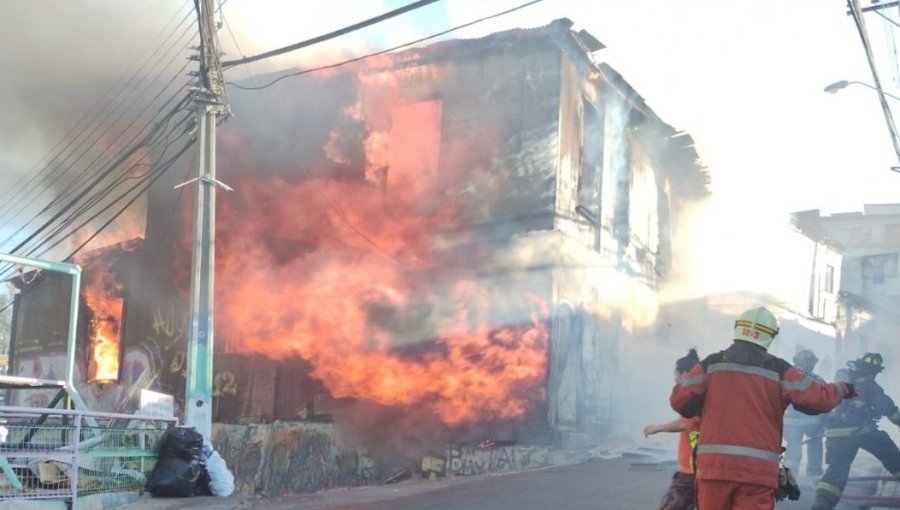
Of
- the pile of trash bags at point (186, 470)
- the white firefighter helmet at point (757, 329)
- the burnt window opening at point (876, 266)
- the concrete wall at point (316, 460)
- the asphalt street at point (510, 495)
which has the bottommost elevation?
the concrete wall at point (316, 460)

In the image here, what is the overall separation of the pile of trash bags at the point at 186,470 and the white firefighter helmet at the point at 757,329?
586 centimetres

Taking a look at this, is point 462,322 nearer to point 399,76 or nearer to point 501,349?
point 501,349

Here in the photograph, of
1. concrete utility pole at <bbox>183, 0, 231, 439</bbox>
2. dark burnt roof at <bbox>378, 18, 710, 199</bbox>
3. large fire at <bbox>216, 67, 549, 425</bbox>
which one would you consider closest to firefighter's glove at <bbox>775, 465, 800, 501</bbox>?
concrete utility pole at <bbox>183, 0, 231, 439</bbox>

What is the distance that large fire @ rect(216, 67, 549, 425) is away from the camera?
1465 centimetres

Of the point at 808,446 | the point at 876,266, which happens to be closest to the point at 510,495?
the point at 808,446

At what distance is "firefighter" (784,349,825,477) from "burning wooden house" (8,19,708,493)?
4679 millimetres

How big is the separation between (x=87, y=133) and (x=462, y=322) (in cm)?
938

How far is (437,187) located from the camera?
15.6 metres

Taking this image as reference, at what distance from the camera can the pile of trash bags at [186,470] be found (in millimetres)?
8062

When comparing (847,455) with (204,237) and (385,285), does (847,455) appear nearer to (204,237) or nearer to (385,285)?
(204,237)

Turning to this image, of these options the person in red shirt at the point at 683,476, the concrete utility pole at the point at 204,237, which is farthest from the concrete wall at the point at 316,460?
the person in red shirt at the point at 683,476

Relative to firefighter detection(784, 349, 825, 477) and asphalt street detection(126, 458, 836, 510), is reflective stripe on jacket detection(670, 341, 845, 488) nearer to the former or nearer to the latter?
asphalt street detection(126, 458, 836, 510)

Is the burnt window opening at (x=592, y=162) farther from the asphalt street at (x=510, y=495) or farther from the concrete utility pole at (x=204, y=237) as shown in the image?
the concrete utility pole at (x=204, y=237)

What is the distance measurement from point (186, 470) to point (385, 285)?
25.9ft
